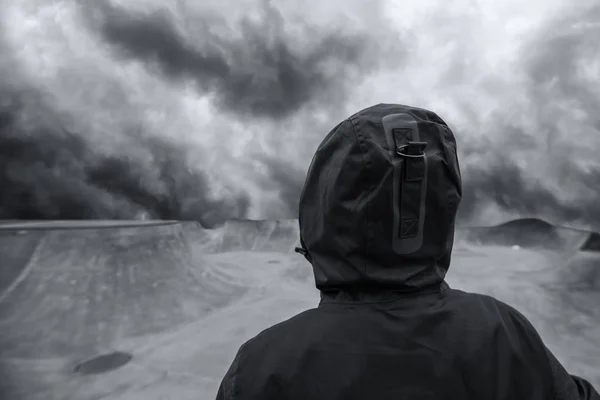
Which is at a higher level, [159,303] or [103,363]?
[159,303]

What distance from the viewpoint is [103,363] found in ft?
13.0

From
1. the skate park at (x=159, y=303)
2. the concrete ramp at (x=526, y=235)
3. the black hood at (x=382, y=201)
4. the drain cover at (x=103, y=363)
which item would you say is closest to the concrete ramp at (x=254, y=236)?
the skate park at (x=159, y=303)

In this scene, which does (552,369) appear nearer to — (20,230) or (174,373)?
(174,373)

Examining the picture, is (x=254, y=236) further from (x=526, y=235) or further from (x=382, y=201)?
(x=382, y=201)

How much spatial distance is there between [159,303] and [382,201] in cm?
505

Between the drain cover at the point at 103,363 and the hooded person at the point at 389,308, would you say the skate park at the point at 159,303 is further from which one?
the hooded person at the point at 389,308

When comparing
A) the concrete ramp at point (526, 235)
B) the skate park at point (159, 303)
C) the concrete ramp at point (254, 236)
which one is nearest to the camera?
the skate park at point (159, 303)

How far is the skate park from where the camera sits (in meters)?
3.74

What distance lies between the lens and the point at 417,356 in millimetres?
861

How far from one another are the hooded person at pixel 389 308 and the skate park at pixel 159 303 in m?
2.96

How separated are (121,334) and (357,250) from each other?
14.5ft

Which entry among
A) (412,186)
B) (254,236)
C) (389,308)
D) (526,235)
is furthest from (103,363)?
(526,235)

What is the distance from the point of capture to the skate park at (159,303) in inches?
147

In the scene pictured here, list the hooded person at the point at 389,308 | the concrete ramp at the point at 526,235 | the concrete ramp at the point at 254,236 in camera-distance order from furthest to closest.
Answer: the concrete ramp at the point at 254,236
the concrete ramp at the point at 526,235
the hooded person at the point at 389,308
